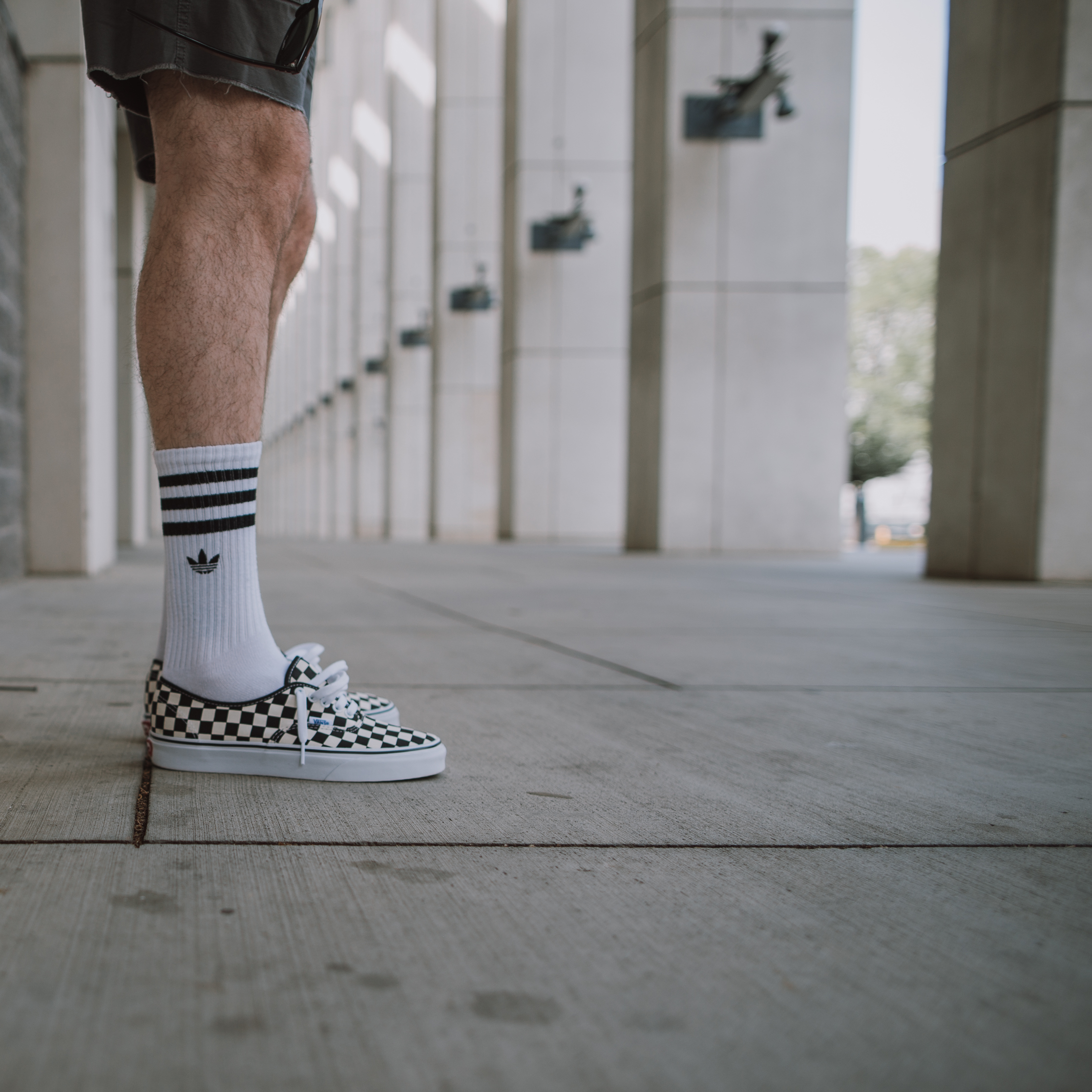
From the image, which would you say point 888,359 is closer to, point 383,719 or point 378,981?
point 383,719

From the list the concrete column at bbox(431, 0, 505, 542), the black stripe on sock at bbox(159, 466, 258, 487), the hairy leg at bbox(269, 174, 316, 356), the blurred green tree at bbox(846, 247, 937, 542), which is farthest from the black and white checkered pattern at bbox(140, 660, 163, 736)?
the blurred green tree at bbox(846, 247, 937, 542)

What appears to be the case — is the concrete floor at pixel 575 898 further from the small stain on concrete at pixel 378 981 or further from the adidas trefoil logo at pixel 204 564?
the adidas trefoil logo at pixel 204 564

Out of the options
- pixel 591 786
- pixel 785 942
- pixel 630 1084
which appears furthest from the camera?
pixel 591 786

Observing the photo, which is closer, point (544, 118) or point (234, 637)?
point (234, 637)

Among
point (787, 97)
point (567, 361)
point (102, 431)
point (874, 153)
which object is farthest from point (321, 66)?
point (102, 431)

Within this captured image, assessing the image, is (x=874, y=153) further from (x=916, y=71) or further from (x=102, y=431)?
(x=102, y=431)

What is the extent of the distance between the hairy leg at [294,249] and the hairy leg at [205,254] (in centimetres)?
21

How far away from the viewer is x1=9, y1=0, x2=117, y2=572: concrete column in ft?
16.2

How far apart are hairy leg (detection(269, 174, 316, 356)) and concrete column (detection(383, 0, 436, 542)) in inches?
762

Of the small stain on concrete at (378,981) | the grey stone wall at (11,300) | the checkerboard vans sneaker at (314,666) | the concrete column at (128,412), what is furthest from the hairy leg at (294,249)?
the concrete column at (128,412)

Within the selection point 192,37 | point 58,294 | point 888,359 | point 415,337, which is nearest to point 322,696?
point 192,37

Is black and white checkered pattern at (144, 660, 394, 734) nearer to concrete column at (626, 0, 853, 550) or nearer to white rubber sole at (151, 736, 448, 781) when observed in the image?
white rubber sole at (151, 736, 448, 781)

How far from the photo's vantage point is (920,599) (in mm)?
4781

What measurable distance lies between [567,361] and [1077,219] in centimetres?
858
